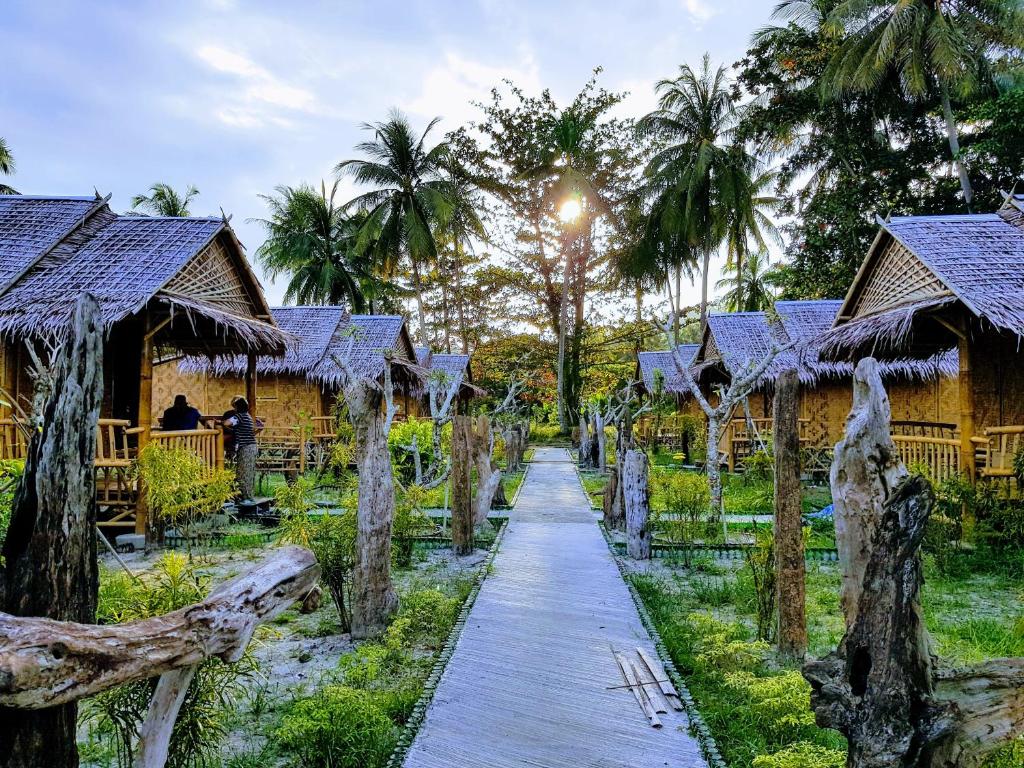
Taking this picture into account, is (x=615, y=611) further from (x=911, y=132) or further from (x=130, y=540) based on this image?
(x=911, y=132)

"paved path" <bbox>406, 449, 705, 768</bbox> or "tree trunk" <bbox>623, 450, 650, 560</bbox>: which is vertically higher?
"tree trunk" <bbox>623, 450, 650, 560</bbox>

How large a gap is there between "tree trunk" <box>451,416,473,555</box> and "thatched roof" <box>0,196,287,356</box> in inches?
151

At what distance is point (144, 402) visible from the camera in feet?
28.0

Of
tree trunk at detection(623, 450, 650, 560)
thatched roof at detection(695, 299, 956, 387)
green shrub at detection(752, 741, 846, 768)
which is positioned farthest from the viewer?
thatched roof at detection(695, 299, 956, 387)

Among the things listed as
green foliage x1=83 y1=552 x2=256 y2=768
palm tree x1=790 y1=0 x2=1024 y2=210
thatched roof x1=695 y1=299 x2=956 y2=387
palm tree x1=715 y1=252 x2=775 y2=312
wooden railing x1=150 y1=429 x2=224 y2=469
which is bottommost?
green foliage x1=83 y1=552 x2=256 y2=768

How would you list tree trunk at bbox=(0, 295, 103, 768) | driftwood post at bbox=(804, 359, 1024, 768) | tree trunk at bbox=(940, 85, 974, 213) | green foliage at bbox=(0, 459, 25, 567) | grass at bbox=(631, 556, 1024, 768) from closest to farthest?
tree trunk at bbox=(0, 295, 103, 768)
driftwood post at bbox=(804, 359, 1024, 768)
grass at bbox=(631, 556, 1024, 768)
green foliage at bbox=(0, 459, 25, 567)
tree trunk at bbox=(940, 85, 974, 213)

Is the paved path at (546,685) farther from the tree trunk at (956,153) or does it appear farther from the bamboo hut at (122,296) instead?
the tree trunk at (956,153)

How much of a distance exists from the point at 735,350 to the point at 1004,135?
860cm

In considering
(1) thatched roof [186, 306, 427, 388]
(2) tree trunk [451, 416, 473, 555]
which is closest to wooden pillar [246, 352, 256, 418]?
(1) thatched roof [186, 306, 427, 388]

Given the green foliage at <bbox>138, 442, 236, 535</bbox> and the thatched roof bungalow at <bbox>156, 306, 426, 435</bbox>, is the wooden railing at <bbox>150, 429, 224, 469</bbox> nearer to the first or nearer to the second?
the green foliage at <bbox>138, 442, 236, 535</bbox>

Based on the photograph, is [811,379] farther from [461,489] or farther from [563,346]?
[563,346]

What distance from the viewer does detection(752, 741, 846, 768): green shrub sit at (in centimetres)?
242

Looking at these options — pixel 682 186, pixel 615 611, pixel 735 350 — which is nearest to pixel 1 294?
pixel 615 611

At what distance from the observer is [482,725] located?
338 cm
